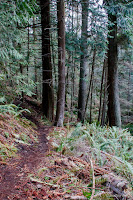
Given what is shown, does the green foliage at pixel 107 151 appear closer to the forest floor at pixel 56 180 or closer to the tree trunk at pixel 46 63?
the forest floor at pixel 56 180

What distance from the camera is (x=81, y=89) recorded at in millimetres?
11773

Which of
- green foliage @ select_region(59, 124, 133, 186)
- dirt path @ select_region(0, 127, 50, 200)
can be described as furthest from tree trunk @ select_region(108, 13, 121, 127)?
dirt path @ select_region(0, 127, 50, 200)

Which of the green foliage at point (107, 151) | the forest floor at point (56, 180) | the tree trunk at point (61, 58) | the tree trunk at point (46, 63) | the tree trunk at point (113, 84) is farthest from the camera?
the tree trunk at point (113, 84)

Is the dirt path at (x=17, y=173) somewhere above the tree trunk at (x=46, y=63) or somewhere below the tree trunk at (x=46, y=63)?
below

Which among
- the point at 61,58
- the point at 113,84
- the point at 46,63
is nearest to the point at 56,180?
the point at 61,58

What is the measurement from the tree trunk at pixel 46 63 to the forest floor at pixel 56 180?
15.8 feet

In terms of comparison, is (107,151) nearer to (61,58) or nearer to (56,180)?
(56,180)

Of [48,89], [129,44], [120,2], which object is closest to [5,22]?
[48,89]

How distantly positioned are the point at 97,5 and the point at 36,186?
29.5 ft

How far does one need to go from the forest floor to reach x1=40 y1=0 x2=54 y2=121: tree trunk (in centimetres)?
483

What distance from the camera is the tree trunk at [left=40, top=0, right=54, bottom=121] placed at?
7098 millimetres

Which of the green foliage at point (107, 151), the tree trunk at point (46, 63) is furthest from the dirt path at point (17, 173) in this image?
the tree trunk at point (46, 63)

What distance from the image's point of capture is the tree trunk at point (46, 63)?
710 centimetres

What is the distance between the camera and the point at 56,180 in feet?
6.25
